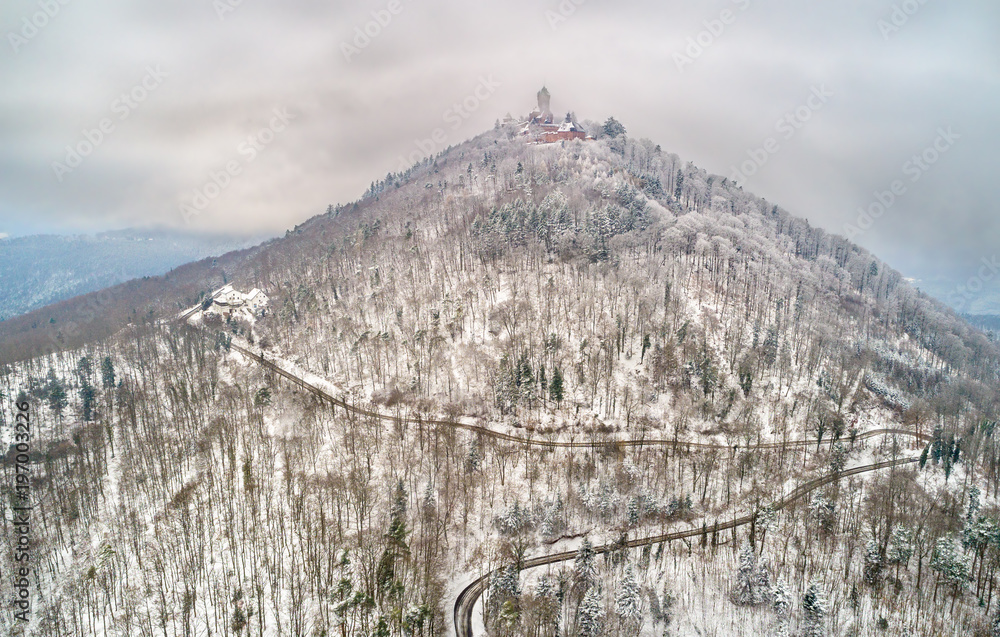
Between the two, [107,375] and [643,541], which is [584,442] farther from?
[107,375]

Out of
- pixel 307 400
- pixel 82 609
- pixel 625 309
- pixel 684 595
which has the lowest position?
pixel 684 595

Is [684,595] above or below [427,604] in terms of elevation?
below

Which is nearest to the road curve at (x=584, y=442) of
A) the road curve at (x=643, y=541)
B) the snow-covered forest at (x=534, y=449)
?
the snow-covered forest at (x=534, y=449)

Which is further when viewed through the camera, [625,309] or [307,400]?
[625,309]

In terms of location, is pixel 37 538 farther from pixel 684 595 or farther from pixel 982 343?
pixel 982 343

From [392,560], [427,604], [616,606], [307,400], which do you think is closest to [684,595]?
[616,606]

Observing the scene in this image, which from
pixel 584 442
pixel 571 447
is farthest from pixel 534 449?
pixel 584 442

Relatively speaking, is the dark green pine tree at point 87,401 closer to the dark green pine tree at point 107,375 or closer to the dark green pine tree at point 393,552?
the dark green pine tree at point 107,375
